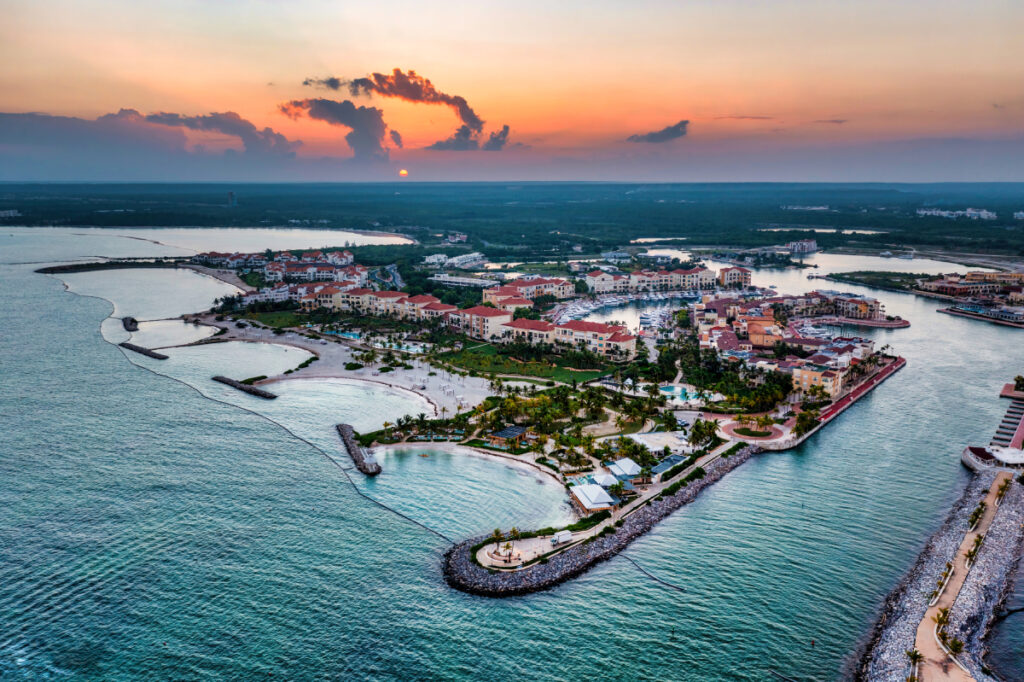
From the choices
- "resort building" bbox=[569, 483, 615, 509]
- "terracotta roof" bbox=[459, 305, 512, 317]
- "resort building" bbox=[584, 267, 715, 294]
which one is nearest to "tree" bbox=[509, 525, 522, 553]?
"resort building" bbox=[569, 483, 615, 509]

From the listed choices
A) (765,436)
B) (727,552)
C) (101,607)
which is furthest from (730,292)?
(101,607)

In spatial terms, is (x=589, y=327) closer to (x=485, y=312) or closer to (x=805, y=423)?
(x=485, y=312)

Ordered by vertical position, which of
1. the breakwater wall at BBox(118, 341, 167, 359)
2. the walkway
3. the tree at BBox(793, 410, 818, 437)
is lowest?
the walkway

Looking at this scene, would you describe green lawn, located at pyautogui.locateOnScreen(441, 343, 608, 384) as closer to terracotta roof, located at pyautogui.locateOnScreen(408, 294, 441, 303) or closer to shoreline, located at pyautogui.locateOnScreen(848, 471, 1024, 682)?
terracotta roof, located at pyautogui.locateOnScreen(408, 294, 441, 303)

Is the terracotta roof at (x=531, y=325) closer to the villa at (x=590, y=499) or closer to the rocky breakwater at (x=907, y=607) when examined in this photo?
the villa at (x=590, y=499)

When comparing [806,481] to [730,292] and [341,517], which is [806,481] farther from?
[730,292]

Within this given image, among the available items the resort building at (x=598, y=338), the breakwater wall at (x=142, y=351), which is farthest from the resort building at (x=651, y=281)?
the breakwater wall at (x=142, y=351)
